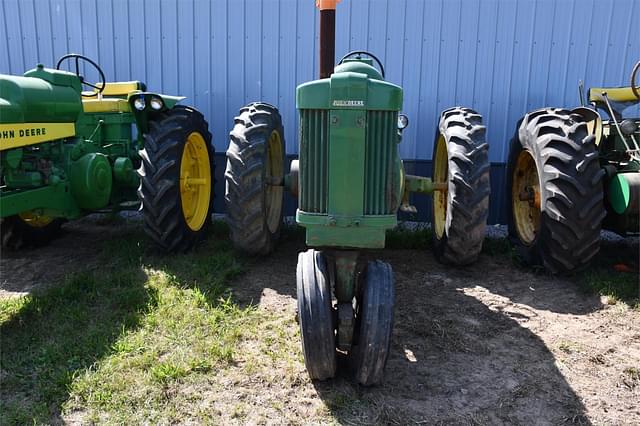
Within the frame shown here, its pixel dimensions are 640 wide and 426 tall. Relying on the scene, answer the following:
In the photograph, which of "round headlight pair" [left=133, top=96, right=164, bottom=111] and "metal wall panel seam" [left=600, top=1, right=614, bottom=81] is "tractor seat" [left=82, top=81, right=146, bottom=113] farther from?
"metal wall panel seam" [left=600, top=1, right=614, bottom=81]

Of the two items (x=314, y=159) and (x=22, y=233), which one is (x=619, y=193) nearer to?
(x=314, y=159)

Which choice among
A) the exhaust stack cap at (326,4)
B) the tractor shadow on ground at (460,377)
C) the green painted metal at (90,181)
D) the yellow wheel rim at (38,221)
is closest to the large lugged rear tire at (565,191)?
the tractor shadow on ground at (460,377)

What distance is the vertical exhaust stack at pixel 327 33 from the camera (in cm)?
373

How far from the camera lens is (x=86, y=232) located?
231 inches

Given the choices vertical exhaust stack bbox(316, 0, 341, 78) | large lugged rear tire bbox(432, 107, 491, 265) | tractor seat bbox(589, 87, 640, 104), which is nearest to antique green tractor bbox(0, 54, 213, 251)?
vertical exhaust stack bbox(316, 0, 341, 78)

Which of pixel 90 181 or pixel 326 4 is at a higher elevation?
pixel 326 4

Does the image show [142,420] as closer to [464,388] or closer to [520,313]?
[464,388]

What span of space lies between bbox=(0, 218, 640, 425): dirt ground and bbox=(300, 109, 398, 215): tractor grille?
3.22 ft

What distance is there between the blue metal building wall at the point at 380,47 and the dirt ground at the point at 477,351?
90.8 inches

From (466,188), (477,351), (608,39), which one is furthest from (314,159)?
(608,39)

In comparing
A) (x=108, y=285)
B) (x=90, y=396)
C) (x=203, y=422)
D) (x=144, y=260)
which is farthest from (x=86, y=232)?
(x=203, y=422)

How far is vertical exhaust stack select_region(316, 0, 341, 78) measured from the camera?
3.73m

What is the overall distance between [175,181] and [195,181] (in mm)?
650

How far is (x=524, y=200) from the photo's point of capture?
189 inches
